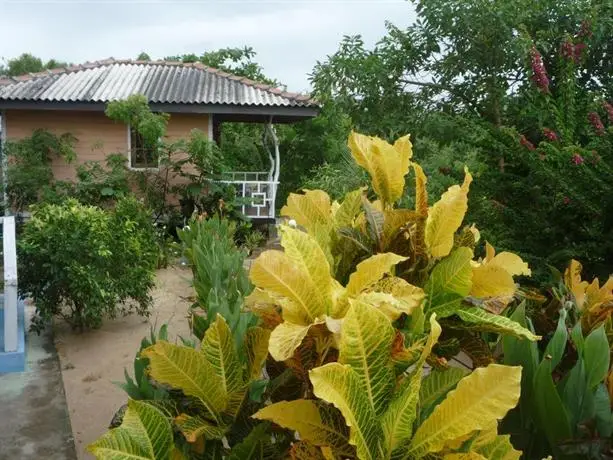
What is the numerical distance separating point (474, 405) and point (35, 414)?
157 inches

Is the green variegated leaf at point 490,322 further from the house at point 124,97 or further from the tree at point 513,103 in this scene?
the house at point 124,97

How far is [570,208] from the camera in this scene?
4219 millimetres

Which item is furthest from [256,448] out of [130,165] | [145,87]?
[145,87]

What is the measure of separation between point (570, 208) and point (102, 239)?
13.2 feet

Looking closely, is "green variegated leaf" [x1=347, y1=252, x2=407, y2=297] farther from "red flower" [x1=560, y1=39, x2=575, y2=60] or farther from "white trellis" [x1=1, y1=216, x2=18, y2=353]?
"white trellis" [x1=1, y1=216, x2=18, y2=353]

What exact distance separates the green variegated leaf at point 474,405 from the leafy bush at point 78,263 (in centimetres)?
516

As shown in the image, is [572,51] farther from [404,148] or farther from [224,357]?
[224,357]

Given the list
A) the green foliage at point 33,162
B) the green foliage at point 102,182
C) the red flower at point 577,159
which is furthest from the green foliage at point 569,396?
the green foliage at point 33,162

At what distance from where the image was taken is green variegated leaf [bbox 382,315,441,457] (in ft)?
3.38

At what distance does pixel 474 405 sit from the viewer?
1.01m

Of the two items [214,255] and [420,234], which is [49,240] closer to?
[214,255]

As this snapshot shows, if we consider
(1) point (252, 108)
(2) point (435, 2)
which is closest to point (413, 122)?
(2) point (435, 2)

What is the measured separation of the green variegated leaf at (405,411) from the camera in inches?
40.6

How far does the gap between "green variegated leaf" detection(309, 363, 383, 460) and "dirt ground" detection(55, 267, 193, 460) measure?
3.04 metres
